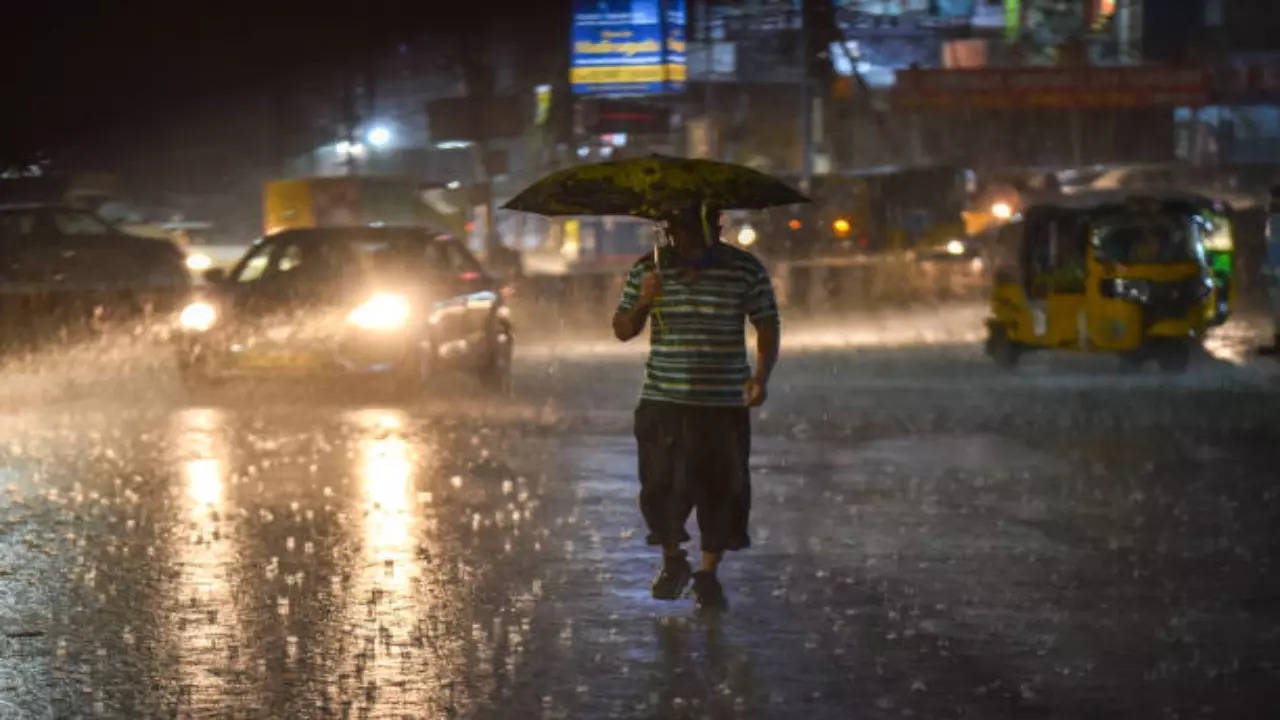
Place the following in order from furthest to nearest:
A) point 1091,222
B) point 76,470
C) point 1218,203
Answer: point 1218,203
point 1091,222
point 76,470

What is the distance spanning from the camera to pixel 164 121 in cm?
3516

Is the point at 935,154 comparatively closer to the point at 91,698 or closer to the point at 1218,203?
the point at 1218,203

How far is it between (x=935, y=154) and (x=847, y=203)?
937 inches

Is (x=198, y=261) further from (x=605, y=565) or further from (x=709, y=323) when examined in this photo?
(x=709, y=323)

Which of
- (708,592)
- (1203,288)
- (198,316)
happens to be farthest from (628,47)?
(708,592)

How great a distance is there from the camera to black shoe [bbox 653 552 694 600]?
8211 millimetres

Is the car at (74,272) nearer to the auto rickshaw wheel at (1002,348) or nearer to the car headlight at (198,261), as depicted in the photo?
the auto rickshaw wheel at (1002,348)

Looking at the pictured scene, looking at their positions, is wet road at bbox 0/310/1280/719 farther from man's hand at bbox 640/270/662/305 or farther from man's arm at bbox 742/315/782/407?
man's hand at bbox 640/270/662/305

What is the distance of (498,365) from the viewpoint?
18.7 m

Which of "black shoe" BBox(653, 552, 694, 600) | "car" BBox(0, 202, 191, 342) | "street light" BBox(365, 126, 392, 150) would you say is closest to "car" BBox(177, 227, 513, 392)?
"car" BBox(0, 202, 191, 342)

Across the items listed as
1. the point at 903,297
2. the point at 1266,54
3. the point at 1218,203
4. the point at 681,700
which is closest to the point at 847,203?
the point at 903,297

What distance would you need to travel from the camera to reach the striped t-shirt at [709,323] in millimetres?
8133

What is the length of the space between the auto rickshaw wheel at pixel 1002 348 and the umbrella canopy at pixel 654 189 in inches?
505

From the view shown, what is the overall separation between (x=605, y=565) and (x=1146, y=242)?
12.5m
